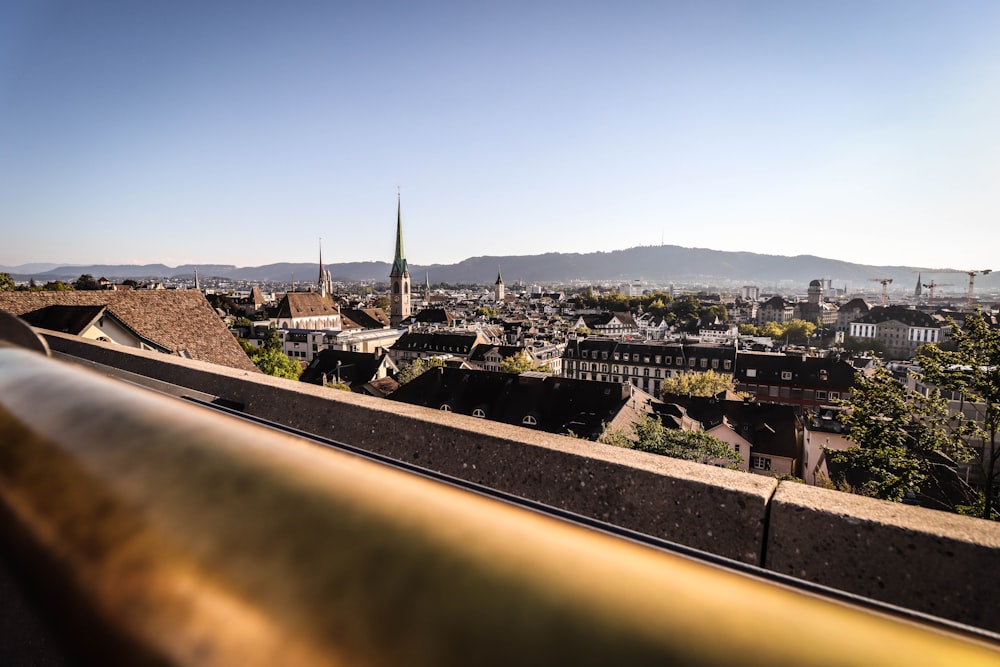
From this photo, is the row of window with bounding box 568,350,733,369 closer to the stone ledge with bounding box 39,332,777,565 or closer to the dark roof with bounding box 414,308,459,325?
the dark roof with bounding box 414,308,459,325

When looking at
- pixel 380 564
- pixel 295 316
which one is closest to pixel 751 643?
pixel 380 564

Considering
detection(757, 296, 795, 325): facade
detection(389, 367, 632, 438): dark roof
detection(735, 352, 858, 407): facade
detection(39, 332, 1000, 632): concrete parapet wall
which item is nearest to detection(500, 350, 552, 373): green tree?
detection(735, 352, 858, 407): facade

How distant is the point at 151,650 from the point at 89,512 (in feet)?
0.50

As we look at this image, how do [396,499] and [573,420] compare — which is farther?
[573,420]

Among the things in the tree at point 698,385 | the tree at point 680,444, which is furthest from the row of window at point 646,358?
the tree at point 680,444

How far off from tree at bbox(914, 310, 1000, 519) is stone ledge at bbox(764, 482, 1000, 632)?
9.90 meters

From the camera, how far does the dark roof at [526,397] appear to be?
1176 inches

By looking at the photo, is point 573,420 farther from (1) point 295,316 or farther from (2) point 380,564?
(1) point 295,316

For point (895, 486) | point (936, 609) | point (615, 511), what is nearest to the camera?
point (936, 609)

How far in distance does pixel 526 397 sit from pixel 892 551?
101 feet

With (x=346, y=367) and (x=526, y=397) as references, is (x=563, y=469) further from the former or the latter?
(x=346, y=367)

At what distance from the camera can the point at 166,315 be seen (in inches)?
546

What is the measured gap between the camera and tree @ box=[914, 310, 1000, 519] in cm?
989

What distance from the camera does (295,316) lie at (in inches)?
3361
